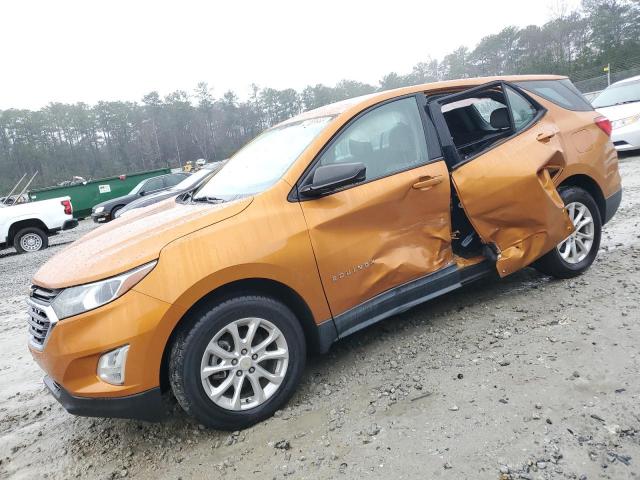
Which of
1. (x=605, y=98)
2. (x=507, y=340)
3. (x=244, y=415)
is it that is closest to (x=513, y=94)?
(x=507, y=340)

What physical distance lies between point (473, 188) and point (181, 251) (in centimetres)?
204

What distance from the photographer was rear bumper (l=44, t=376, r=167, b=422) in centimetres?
232

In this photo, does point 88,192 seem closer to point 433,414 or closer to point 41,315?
point 41,315

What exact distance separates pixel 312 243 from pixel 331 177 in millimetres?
402

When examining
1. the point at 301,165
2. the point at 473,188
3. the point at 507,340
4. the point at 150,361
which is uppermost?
the point at 301,165

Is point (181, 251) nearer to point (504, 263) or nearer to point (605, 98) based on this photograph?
point (504, 263)

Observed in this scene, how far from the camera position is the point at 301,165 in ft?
9.52

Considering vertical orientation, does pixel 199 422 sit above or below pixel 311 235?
below

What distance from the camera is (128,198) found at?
50.3ft

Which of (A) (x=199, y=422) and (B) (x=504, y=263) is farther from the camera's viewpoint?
(B) (x=504, y=263)

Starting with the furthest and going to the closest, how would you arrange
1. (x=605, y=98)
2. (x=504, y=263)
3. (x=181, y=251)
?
(x=605, y=98), (x=504, y=263), (x=181, y=251)

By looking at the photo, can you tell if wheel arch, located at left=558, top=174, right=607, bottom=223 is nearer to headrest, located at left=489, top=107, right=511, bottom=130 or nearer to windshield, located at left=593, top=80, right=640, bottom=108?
headrest, located at left=489, top=107, right=511, bottom=130

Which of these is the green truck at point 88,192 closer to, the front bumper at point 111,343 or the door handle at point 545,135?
the door handle at point 545,135

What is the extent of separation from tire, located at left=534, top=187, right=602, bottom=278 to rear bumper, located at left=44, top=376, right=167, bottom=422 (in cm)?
315
